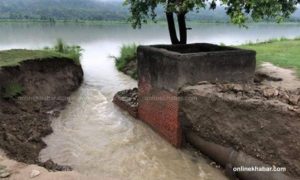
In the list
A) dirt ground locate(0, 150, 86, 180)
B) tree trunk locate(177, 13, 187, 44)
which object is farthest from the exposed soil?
dirt ground locate(0, 150, 86, 180)

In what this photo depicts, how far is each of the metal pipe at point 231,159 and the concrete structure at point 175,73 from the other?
0.57m

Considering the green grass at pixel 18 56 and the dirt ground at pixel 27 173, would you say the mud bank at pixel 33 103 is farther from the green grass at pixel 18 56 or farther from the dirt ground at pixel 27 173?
the dirt ground at pixel 27 173

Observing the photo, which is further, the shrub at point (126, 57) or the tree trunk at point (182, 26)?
the shrub at point (126, 57)

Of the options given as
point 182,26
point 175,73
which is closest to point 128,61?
point 182,26

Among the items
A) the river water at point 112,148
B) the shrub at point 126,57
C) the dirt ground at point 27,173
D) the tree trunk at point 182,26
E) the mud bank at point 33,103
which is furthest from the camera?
the shrub at point 126,57

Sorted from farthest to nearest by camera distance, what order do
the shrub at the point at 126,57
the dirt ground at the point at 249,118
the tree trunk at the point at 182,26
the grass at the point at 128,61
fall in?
the shrub at the point at 126,57 < the grass at the point at 128,61 < the tree trunk at the point at 182,26 < the dirt ground at the point at 249,118

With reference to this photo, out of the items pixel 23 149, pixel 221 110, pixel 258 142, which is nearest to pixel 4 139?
pixel 23 149

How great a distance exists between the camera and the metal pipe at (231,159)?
6763 millimetres

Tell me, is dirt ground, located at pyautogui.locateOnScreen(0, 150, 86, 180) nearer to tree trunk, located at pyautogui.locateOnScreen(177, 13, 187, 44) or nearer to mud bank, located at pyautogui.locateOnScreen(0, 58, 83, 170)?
mud bank, located at pyautogui.locateOnScreen(0, 58, 83, 170)

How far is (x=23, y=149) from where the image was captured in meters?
8.18

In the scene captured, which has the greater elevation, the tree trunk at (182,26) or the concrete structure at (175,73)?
the tree trunk at (182,26)

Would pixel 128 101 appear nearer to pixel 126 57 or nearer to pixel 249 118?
pixel 249 118

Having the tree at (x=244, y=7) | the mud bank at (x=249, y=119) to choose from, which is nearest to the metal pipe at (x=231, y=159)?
the mud bank at (x=249, y=119)

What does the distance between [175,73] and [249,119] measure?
86.3 inches
